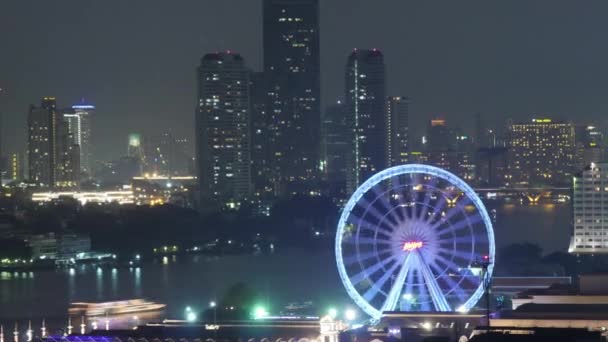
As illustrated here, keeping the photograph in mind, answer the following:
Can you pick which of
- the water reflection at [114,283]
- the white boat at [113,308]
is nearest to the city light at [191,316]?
the white boat at [113,308]

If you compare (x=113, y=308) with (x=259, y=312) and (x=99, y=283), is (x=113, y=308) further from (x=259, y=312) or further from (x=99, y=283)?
(x=99, y=283)

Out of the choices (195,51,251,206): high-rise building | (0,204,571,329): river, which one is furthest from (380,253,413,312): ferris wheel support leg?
(195,51,251,206): high-rise building

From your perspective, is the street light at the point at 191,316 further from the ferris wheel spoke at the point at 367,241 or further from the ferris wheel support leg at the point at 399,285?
the ferris wheel support leg at the point at 399,285

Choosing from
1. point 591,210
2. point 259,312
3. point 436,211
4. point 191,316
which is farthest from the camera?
point 591,210

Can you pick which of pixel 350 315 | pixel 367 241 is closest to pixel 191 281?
pixel 367 241

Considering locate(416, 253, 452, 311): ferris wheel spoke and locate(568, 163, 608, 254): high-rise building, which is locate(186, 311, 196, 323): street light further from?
locate(568, 163, 608, 254): high-rise building

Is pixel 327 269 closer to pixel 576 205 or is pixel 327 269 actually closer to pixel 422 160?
pixel 576 205
